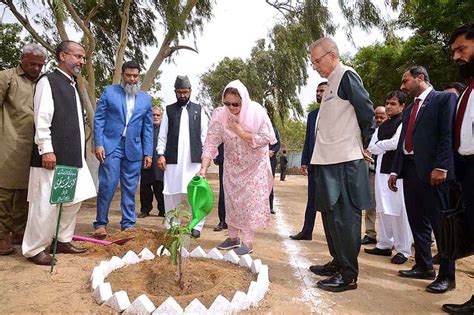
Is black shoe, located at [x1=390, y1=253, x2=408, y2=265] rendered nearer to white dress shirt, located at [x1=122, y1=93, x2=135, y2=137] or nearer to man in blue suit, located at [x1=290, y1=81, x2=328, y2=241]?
man in blue suit, located at [x1=290, y1=81, x2=328, y2=241]

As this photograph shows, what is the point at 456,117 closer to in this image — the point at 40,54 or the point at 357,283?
the point at 357,283

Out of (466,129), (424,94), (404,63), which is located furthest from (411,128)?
(404,63)

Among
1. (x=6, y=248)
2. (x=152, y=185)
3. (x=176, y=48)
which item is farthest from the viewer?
(x=176, y=48)

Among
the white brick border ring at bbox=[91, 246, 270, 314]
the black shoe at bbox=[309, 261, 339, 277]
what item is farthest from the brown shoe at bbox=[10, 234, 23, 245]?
the black shoe at bbox=[309, 261, 339, 277]

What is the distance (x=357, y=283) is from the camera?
344 centimetres

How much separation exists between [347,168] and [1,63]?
1526cm

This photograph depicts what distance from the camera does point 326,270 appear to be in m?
3.67

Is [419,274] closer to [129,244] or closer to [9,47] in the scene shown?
[129,244]

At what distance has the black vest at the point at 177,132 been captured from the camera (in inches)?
202

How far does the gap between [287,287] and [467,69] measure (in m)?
2.13

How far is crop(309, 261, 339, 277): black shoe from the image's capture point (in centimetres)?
362

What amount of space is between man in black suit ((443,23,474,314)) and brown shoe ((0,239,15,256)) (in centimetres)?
385

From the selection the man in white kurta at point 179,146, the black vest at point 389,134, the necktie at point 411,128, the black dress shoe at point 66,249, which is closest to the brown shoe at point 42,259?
the black dress shoe at point 66,249

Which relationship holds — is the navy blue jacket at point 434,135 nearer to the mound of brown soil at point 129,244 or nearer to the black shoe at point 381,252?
the black shoe at point 381,252
